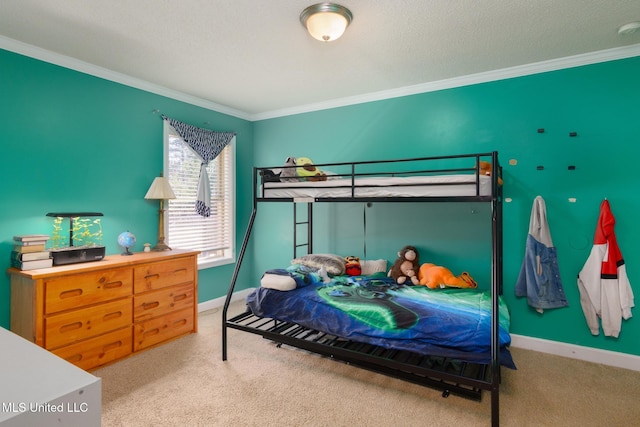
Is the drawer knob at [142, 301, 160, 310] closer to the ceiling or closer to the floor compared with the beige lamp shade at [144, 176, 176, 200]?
closer to the floor

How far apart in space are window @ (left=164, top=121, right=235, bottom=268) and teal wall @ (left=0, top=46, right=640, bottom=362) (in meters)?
0.20

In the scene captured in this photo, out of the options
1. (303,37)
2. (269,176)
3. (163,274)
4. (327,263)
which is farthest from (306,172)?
(163,274)

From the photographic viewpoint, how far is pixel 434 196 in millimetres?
2277

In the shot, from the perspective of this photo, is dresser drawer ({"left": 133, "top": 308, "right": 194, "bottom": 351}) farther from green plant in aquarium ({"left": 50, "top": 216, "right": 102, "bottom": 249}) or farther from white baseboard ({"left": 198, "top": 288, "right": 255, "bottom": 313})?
green plant in aquarium ({"left": 50, "top": 216, "right": 102, "bottom": 249})

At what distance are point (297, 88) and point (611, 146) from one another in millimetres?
2753

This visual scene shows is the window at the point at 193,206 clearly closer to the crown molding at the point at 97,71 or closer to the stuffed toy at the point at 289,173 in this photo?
the crown molding at the point at 97,71

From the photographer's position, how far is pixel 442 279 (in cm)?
285

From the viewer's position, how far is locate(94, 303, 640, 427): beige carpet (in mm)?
1995

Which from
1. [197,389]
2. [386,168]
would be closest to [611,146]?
[386,168]

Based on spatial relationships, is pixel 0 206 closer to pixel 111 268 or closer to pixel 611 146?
pixel 111 268

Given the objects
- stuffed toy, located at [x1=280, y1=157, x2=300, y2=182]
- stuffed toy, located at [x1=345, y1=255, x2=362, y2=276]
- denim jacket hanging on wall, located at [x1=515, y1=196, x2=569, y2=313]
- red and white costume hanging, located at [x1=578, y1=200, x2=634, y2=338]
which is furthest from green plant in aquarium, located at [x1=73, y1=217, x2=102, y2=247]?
red and white costume hanging, located at [x1=578, y1=200, x2=634, y2=338]

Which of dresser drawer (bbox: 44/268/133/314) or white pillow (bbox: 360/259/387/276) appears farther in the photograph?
white pillow (bbox: 360/259/387/276)

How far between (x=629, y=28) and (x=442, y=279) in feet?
7.02

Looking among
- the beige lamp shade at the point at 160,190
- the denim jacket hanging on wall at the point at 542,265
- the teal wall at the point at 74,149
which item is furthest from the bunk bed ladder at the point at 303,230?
the denim jacket hanging on wall at the point at 542,265
